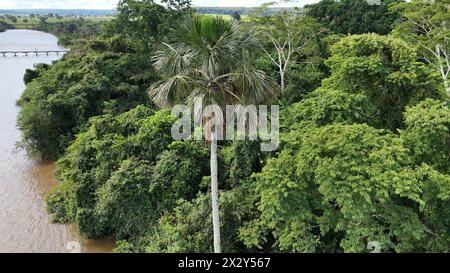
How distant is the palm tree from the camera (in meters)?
5.76

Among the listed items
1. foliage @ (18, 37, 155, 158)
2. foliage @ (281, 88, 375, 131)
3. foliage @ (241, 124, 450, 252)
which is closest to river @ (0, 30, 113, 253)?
foliage @ (18, 37, 155, 158)

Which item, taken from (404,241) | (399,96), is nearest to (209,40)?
(404,241)

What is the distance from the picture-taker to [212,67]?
5.80 metres

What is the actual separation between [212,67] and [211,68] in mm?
23

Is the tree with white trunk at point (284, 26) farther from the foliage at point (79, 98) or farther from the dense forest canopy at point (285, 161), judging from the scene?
the foliage at point (79, 98)

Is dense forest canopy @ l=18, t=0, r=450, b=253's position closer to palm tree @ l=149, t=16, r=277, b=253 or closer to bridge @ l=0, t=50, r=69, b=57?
palm tree @ l=149, t=16, r=277, b=253

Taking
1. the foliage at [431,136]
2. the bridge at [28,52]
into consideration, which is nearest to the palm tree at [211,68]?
the foliage at [431,136]

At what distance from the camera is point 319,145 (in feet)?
21.7

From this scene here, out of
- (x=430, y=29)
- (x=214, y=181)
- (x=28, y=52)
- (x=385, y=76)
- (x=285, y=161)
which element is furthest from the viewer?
(x=28, y=52)

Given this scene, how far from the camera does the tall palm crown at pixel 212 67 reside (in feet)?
18.9

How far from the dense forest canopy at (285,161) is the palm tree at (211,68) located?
2cm

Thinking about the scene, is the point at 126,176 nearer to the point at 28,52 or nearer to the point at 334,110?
the point at 334,110

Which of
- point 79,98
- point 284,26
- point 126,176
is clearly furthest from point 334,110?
point 79,98

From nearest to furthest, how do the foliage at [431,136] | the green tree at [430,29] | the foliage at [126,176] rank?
the foliage at [431,136], the foliage at [126,176], the green tree at [430,29]
